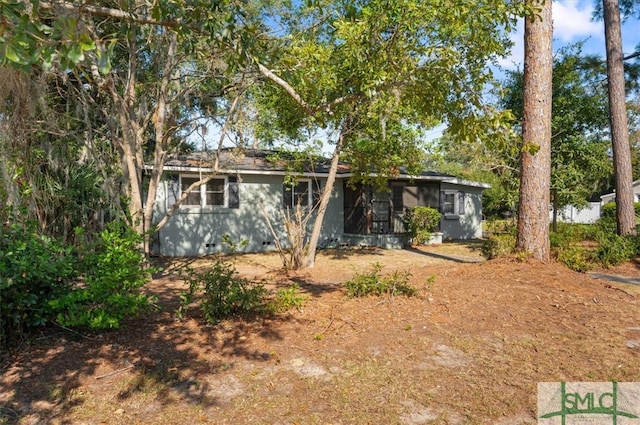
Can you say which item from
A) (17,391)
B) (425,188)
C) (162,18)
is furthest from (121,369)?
(425,188)

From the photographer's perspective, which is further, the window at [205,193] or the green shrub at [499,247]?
the window at [205,193]

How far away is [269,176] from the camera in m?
15.6

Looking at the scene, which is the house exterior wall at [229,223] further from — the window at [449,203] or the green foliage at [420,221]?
the window at [449,203]

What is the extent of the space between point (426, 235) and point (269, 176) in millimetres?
6512

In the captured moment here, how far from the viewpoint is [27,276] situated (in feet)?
13.9

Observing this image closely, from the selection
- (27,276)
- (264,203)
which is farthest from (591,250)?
(27,276)

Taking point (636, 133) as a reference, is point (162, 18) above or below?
below

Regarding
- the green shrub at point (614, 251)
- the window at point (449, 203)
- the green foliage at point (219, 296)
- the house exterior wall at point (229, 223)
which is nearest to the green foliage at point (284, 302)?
the green foliage at point (219, 296)

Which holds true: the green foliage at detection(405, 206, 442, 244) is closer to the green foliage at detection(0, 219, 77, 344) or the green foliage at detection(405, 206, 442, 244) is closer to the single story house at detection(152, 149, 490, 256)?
the single story house at detection(152, 149, 490, 256)

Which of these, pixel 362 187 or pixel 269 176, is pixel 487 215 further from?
pixel 269 176

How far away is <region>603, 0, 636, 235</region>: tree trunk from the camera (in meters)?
12.4

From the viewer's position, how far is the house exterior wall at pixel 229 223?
13703 millimetres

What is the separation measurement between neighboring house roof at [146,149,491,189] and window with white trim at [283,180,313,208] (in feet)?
2.53

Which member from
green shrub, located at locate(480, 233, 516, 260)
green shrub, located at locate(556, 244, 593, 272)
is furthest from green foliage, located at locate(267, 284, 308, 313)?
green shrub, located at locate(556, 244, 593, 272)
